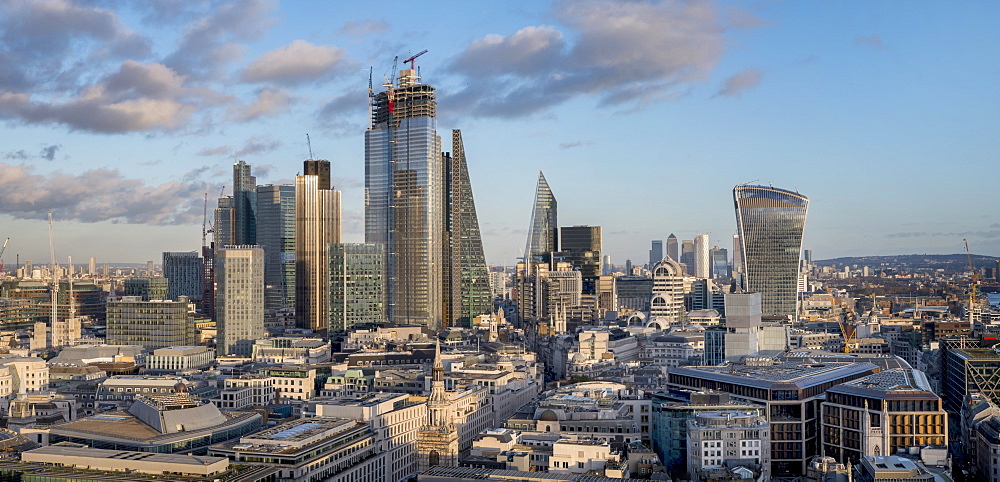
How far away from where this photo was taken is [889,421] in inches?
3447

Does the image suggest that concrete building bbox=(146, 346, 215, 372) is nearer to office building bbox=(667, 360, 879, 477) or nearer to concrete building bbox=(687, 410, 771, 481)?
office building bbox=(667, 360, 879, 477)

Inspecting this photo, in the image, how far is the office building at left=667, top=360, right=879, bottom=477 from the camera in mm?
94125

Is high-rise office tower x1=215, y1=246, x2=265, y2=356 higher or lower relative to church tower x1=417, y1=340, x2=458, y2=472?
higher

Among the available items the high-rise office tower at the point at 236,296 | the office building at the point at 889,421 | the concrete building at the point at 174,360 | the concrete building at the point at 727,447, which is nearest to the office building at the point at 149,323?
the high-rise office tower at the point at 236,296

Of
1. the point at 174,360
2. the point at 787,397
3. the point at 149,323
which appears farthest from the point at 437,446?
the point at 149,323

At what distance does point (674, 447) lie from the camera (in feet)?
301

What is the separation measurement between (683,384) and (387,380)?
124 feet

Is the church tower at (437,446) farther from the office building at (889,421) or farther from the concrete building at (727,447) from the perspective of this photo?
A: the office building at (889,421)

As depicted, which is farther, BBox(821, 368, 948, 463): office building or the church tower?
the church tower

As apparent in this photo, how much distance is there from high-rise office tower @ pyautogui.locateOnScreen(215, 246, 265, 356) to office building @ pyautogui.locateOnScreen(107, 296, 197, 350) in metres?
7.63

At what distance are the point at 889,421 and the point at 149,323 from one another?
127 m

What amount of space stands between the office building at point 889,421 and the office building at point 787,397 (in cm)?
408

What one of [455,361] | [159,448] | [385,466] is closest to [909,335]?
[455,361]

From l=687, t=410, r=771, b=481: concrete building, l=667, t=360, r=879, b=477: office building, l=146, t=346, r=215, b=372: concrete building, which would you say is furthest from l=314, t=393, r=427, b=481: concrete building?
l=146, t=346, r=215, b=372: concrete building
